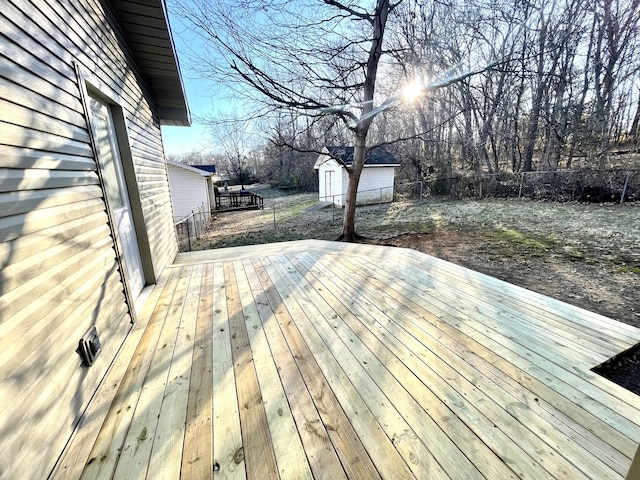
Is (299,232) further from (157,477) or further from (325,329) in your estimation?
(157,477)

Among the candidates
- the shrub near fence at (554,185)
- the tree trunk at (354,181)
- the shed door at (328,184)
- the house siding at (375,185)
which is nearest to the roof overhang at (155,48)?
the tree trunk at (354,181)

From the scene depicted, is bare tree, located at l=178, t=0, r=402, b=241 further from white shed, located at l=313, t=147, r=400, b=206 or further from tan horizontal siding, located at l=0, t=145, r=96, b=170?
white shed, located at l=313, t=147, r=400, b=206

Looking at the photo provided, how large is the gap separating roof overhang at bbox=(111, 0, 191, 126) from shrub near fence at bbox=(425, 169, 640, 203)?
12.9 metres

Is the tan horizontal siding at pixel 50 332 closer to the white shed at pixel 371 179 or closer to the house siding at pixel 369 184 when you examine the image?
the white shed at pixel 371 179

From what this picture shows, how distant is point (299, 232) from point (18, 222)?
24.8ft

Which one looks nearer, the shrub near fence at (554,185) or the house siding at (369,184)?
→ the shrub near fence at (554,185)

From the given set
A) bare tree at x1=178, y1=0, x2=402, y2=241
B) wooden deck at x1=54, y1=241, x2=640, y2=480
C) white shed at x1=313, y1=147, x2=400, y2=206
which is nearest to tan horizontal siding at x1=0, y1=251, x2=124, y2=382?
wooden deck at x1=54, y1=241, x2=640, y2=480

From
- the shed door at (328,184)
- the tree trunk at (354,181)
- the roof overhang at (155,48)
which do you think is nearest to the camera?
the roof overhang at (155,48)

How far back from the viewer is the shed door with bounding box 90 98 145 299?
2.49 m

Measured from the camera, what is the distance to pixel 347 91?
237 inches

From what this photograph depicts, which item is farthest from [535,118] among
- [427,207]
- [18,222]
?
[18,222]

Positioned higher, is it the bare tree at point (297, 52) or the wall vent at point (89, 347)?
the bare tree at point (297, 52)

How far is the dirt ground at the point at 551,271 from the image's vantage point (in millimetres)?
3284

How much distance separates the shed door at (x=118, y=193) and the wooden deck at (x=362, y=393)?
44 cm
